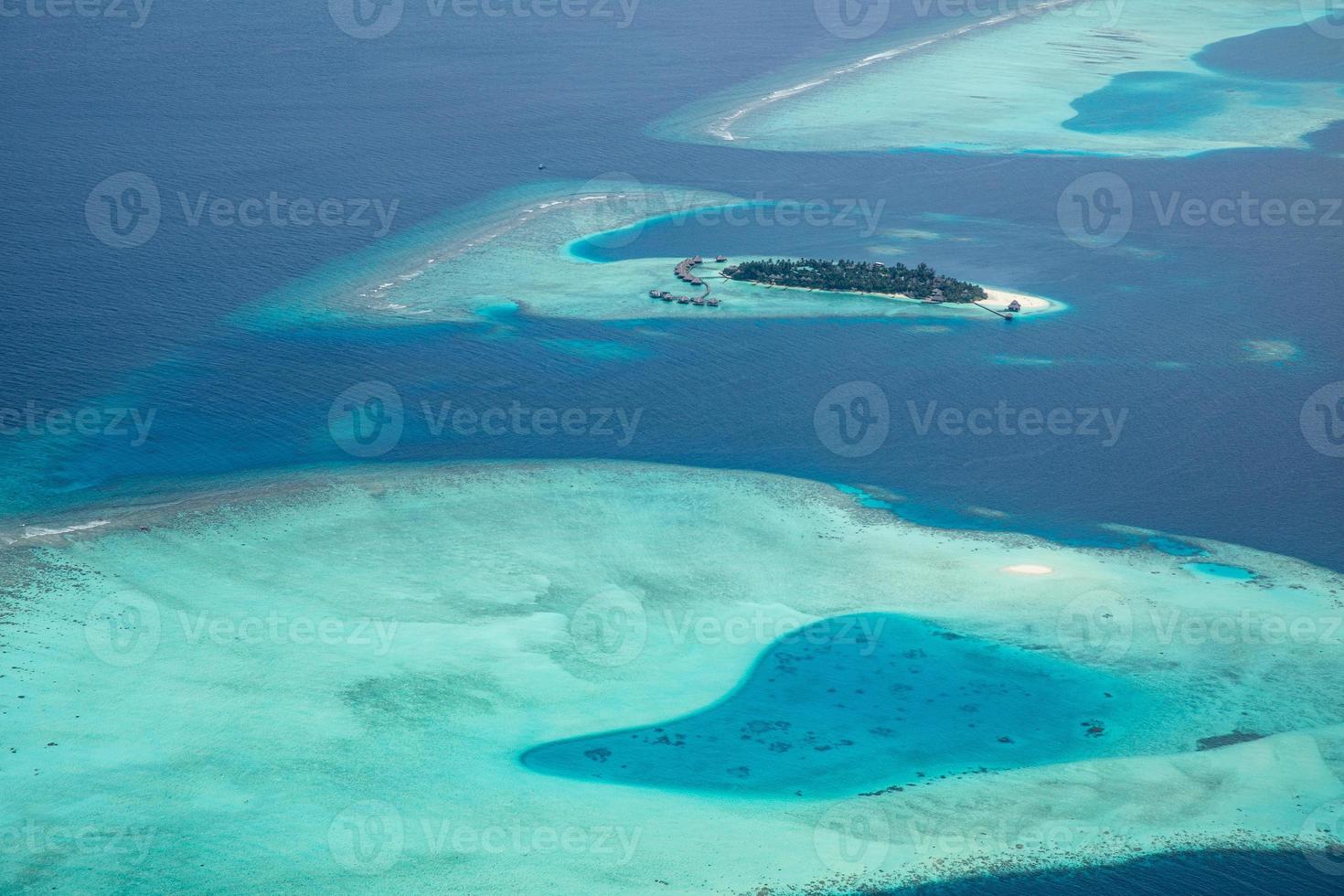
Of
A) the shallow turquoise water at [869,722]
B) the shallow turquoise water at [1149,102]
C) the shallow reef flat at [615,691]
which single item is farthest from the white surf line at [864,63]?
the shallow turquoise water at [869,722]

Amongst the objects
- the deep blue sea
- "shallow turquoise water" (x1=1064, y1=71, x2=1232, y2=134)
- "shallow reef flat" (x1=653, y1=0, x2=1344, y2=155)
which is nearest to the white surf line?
"shallow reef flat" (x1=653, y1=0, x2=1344, y2=155)

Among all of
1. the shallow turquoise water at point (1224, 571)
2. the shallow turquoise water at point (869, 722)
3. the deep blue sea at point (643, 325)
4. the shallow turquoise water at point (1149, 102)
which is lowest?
the shallow turquoise water at point (869, 722)

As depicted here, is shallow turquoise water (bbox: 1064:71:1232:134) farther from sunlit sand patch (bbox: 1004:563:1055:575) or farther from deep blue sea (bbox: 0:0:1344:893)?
sunlit sand patch (bbox: 1004:563:1055:575)

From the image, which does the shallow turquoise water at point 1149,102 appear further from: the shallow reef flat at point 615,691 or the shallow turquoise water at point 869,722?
the shallow turquoise water at point 869,722

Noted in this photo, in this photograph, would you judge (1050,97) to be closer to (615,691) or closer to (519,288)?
(519,288)

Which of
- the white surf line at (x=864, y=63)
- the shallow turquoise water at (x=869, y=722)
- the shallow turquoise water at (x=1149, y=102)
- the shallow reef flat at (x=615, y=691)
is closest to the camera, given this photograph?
the shallow reef flat at (x=615, y=691)

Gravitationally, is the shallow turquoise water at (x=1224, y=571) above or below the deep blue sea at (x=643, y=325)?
below

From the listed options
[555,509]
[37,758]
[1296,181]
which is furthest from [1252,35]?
[37,758]
